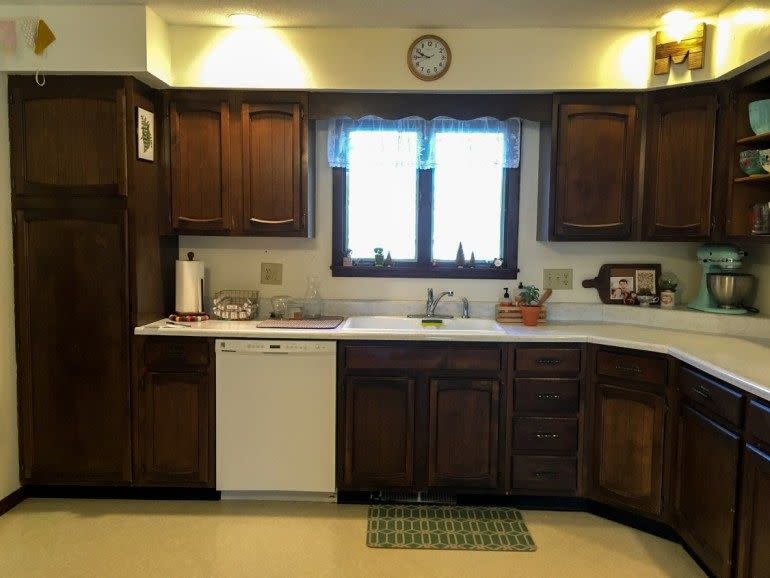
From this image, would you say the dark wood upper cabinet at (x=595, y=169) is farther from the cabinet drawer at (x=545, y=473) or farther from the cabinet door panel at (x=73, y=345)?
the cabinet door panel at (x=73, y=345)

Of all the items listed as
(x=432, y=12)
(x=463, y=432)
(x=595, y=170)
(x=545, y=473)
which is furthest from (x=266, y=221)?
(x=545, y=473)

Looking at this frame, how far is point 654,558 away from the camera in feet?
8.24

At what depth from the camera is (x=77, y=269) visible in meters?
2.85

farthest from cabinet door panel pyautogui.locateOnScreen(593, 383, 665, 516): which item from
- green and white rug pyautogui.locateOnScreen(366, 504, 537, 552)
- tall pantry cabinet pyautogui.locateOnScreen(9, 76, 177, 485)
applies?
tall pantry cabinet pyautogui.locateOnScreen(9, 76, 177, 485)

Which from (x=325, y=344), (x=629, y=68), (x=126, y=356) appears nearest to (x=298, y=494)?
(x=325, y=344)

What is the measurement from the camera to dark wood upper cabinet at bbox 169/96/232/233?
3.09 metres

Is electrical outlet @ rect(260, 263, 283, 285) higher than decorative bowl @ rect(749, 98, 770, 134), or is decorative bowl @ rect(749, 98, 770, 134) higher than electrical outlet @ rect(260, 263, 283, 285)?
decorative bowl @ rect(749, 98, 770, 134)

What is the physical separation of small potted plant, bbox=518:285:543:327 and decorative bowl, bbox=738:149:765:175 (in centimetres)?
116

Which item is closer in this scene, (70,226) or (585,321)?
(70,226)

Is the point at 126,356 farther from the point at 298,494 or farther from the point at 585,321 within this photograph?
the point at 585,321

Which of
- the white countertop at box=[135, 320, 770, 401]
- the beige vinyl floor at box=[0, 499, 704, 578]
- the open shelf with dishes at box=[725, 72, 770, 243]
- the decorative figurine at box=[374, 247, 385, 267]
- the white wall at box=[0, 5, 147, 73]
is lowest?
the beige vinyl floor at box=[0, 499, 704, 578]

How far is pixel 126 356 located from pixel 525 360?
1.99m

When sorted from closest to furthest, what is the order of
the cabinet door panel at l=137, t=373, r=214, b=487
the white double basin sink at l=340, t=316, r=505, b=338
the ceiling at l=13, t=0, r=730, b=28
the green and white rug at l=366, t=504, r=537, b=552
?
the green and white rug at l=366, t=504, r=537, b=552, the ceiling at l=13, t=0, r=730, b=28, the cabinet door panel at l=137, t=373, r=214, b=487, the white double basin sink at l=340, t=316, r=505, b=338

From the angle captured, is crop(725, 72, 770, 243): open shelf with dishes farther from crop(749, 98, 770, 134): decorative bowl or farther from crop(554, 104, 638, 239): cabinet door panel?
crop(554, 104, 638, 239): cabinet door panel
